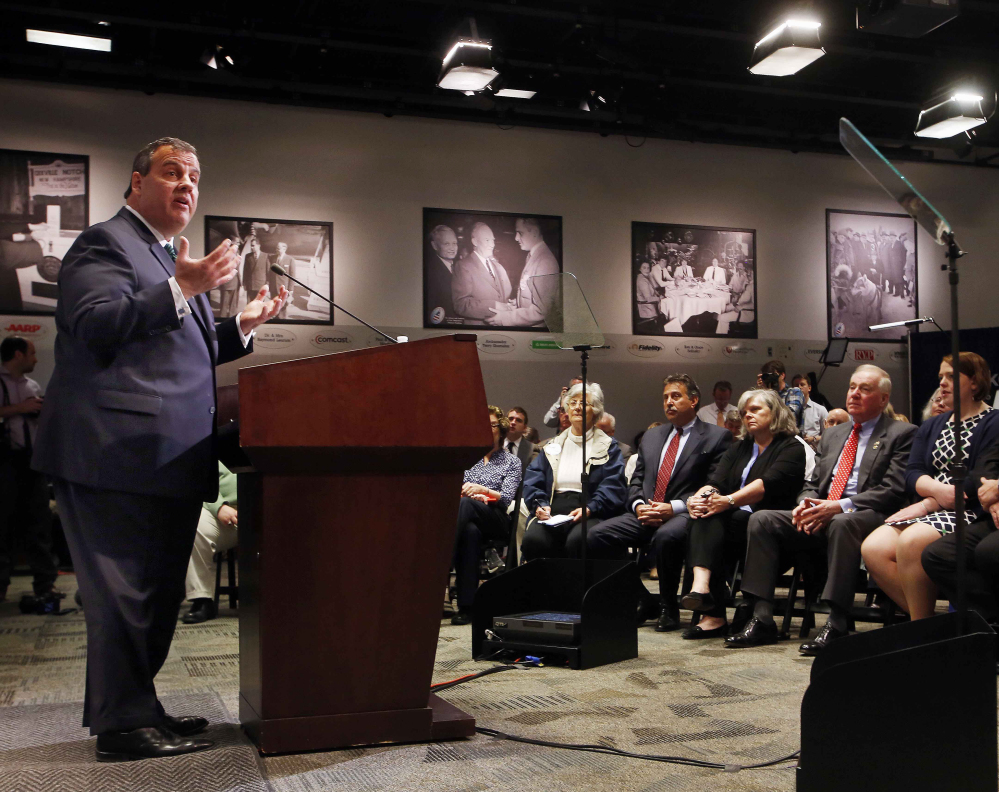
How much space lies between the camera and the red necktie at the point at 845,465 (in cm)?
420

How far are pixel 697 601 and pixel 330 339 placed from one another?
18.2ft

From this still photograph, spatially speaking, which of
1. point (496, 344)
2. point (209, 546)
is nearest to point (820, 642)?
point (209, 546)

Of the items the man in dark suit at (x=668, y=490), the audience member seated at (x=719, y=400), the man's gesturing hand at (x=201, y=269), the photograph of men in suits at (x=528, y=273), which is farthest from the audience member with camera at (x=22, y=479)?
the audience member seated at (x=719, y=400)

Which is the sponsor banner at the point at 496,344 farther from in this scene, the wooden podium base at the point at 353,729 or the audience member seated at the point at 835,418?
the wooden podium base at the point at 353,729

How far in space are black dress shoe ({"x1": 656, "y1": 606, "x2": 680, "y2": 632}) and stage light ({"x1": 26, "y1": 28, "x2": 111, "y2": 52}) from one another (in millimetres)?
6514

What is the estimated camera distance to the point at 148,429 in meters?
2.07

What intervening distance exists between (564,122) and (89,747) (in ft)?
28.2

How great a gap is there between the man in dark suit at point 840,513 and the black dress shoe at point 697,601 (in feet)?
0.58

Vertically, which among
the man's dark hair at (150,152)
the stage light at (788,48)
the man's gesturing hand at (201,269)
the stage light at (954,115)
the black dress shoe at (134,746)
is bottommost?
the black dress shoe at (134,746)

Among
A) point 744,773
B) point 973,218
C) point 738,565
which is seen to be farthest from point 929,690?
point 973,218

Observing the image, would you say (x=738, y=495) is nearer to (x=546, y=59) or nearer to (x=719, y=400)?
(x=719, y=400)

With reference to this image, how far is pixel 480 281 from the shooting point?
30.4 ft

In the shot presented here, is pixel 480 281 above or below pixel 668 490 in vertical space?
above

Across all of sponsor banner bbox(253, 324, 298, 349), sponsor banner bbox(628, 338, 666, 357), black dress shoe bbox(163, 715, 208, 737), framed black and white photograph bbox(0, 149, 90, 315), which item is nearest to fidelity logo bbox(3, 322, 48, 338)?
framed black and white photograph bbox(0, 149, 90, 315)
